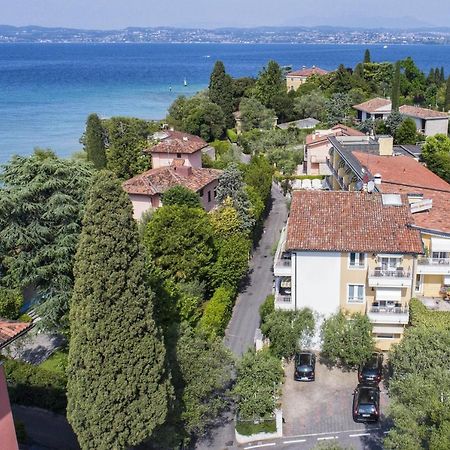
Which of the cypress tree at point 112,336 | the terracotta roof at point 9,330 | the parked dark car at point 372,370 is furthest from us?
the parked dark car at point 372,370

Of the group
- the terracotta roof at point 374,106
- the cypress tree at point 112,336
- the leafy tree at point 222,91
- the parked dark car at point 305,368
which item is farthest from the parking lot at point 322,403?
the leafy tree at point 222,91

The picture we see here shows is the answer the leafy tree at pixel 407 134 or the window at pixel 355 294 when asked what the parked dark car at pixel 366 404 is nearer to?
the window at pixel 355 294

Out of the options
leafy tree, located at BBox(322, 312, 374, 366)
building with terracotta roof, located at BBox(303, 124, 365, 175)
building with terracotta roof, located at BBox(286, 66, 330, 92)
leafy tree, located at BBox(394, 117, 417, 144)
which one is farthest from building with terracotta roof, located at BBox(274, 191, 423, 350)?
building with terracotta roof, located at BBox(286, 66, 330, 92)

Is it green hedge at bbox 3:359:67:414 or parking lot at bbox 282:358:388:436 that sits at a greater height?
green hedge at bbox 3:359:67:414

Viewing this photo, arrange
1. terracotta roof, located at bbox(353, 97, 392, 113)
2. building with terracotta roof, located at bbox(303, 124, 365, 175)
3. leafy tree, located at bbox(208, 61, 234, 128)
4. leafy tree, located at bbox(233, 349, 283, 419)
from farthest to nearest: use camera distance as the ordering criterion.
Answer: leafy tree, located at bbox(208, 61, 234, 128), terracotta roof, located at bbox(353, 97, 392, 113), building with terracotta roof, located at bbox(303, 124, 365, 175), leafy tree, located at bbox(233, 349, 283, 419)

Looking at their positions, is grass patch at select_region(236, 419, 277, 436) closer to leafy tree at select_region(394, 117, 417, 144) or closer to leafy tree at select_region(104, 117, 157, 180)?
leafy tree at select_region(104, 117, 157, 180)

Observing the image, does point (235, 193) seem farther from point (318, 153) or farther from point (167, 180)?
point (318, 153)

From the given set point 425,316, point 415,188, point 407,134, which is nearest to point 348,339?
point 425,316
